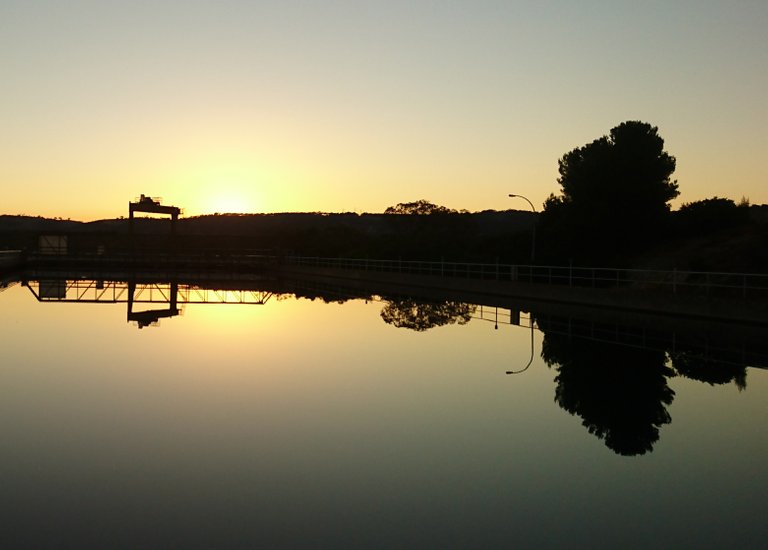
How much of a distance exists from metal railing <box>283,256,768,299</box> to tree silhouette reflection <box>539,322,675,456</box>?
29.6 feet

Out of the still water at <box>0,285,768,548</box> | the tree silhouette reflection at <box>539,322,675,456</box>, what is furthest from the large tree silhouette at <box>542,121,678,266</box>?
the still water at <box>0,285,768,548</box>

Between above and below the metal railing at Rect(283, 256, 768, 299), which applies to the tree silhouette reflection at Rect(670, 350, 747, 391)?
below

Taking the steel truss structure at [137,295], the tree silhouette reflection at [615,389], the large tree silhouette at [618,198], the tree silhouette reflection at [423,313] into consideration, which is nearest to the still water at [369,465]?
the tree silhouette reflection at [615,389]

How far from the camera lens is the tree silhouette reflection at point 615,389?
11438 mm

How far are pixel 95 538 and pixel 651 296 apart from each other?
28.3 meters

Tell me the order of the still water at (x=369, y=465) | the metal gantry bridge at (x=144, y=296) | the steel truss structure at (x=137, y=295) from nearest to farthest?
Result: the still water at (x=369, y=465) → the metal gantry bridge at (x=144, y=296) → the steel truss structure at (x=137, y=295)

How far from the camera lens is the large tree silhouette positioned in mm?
61469

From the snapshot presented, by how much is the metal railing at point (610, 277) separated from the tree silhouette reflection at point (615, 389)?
9.03 metres

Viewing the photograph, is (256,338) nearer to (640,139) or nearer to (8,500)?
(8,500)

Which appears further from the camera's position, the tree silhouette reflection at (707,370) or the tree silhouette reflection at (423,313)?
the tree silhouette reflection at (423,313)

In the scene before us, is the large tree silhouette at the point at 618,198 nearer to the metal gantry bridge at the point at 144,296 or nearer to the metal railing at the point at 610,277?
the metal railing at the point at 610,277

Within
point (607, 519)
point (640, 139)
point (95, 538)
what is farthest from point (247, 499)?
point (640, 139)

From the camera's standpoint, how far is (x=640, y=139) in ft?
225

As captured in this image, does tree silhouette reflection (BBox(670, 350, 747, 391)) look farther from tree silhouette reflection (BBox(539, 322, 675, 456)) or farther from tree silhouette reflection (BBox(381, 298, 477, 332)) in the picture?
tree silhouette reflection (BBox(381, 298, 477, 332))
